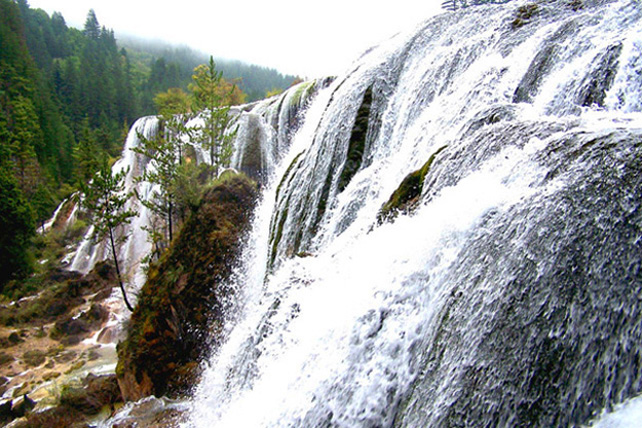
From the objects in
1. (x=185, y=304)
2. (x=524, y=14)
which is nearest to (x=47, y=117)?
(x=185, y=304)

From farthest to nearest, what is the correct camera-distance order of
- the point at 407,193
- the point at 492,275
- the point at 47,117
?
the point at 47,117
the point at 407,193
the point at 492,275

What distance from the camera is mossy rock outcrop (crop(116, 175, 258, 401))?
403 inches

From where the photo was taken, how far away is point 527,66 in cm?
648

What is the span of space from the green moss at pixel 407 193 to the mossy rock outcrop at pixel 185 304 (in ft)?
23.3

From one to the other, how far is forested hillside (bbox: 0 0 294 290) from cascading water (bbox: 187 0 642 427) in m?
13.6

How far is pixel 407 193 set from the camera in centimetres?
544

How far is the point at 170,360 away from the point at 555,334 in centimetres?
1022

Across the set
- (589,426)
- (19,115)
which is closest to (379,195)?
(589,426)

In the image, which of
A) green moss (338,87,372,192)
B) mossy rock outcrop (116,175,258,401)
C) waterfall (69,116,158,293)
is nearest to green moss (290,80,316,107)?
waterfall (69,116,158,293)

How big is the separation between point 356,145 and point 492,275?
22.6 feet

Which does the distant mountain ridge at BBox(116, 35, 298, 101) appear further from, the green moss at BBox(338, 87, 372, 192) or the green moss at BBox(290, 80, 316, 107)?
the green moss at BBox(338, 87, 372, 192)

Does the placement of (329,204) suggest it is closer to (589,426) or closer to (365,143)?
(365,143)

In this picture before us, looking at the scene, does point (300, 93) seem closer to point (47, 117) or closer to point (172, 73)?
point (47, 117)

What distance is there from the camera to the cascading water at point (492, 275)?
241 centimetres
